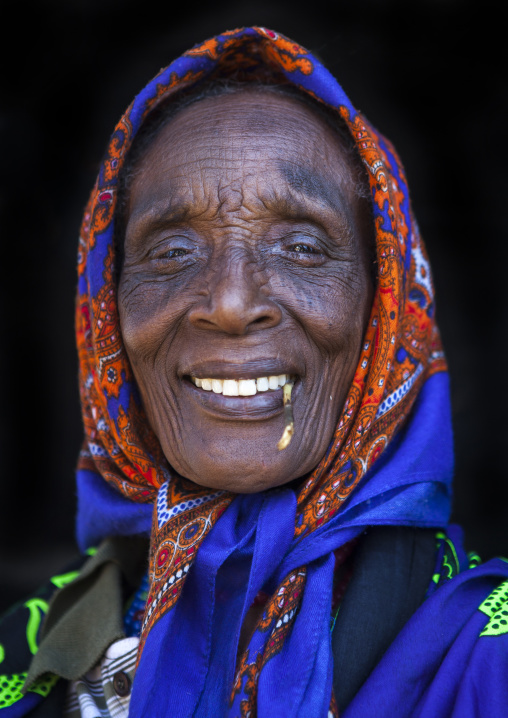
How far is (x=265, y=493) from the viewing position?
185 cm

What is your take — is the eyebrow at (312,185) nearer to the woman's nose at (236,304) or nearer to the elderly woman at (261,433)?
the elderly woman at (261,433)

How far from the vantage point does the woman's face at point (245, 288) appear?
173 centimetres

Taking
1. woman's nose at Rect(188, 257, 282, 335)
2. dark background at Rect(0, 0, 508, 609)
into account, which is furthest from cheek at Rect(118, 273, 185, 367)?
dark background at Rect(0, 0, 508, 609)

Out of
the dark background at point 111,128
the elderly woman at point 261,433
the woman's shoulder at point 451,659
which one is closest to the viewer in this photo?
the woman's shoulder at point 451,659

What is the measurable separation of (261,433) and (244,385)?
134mm

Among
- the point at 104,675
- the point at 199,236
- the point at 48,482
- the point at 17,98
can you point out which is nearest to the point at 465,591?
the point at 104,675

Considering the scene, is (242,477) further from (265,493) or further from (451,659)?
A: (451,659)

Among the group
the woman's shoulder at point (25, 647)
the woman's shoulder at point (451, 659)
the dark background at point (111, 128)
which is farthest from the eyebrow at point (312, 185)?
the dark background at point (111, 128)

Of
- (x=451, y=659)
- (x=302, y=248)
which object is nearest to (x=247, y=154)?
(x=302, y=248)

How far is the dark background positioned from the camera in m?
3.15

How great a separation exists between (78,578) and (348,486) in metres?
0.96

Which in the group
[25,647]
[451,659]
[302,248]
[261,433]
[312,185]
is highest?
[312,185]

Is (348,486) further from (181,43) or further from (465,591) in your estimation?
(181,43)

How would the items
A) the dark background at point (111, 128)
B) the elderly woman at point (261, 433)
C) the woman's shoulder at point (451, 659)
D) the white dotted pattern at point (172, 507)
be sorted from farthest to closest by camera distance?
the dark background at point (111, 128), the white dotted pattern at point (172, 507), the elderly woman at point (261, 433), the woman's shoulder at point (451, 659)
